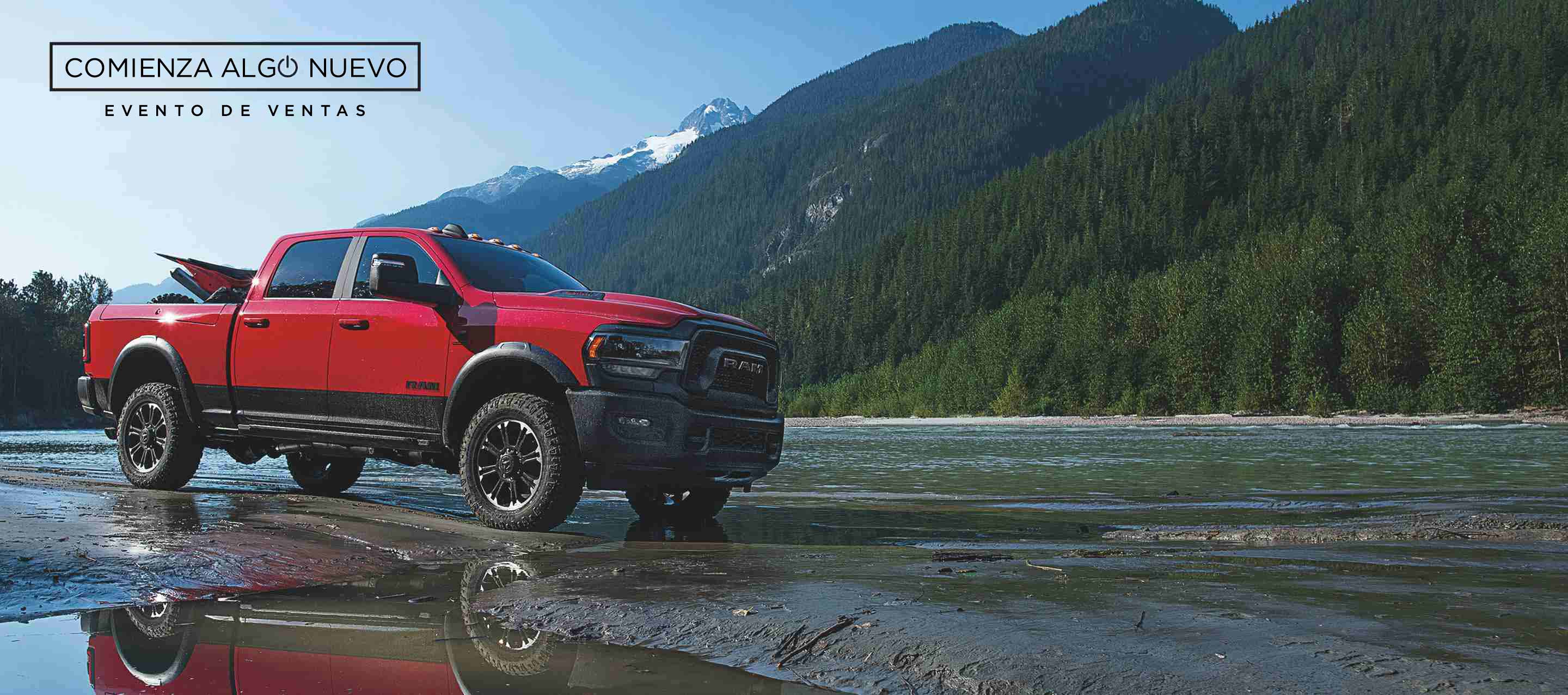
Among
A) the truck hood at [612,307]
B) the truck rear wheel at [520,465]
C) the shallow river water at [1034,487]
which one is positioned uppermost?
the truck hood at [612,307]

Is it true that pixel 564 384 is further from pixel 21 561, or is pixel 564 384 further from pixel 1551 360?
pixel 1551 360

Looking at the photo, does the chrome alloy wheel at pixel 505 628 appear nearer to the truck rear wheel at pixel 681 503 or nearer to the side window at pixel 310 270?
the truck rear wheel at pixel 681 503

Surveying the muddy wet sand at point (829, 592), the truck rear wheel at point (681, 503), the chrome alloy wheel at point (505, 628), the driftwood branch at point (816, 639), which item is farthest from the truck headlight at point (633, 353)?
the driftwood branch at point (816, 639)

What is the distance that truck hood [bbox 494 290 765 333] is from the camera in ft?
24.3

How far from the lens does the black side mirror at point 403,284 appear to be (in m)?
7.45

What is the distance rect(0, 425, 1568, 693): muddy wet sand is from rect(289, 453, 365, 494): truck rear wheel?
1071 mm

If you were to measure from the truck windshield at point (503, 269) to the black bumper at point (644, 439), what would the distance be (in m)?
1.44

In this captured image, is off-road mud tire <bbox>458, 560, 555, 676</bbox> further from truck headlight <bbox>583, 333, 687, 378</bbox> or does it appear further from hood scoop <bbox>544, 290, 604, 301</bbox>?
hood scoop <bbox>544, 290, 604, 301</bbox>

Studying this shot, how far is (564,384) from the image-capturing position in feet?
24.2

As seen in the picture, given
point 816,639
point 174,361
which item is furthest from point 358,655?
point 174,361

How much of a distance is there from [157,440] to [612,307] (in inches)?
207

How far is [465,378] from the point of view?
767 cm

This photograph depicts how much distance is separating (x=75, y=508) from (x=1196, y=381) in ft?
261

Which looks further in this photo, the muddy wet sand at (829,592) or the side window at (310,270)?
the side window at (310,270)
